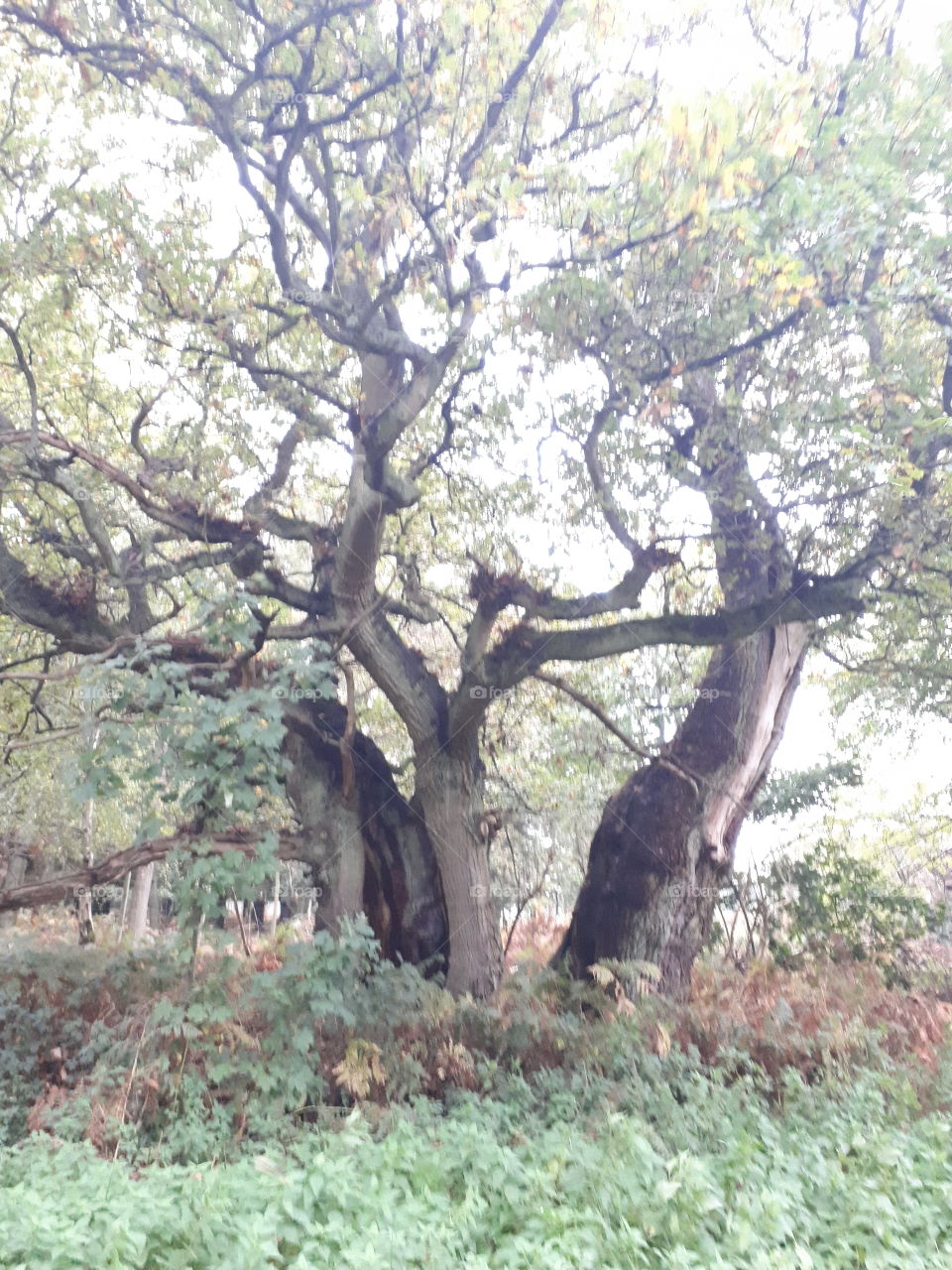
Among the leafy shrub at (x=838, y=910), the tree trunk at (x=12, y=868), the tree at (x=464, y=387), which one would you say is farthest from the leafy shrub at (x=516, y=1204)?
the tree trunk at (x=12, y=868)

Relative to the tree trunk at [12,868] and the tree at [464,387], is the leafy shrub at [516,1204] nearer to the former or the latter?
the tree at [464,387]

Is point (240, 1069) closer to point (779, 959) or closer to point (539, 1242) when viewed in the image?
point (539, 1242)

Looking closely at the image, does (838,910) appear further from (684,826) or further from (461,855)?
(461,855)

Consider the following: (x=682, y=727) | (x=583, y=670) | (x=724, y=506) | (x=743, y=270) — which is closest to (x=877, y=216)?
(x=743, y=270)

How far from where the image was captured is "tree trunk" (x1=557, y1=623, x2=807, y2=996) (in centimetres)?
770

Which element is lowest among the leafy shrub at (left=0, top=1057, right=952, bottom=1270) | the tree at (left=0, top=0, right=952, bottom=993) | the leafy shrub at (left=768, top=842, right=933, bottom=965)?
the leafy shrub at (left=0, top=1057, right=952, bottom=1270)

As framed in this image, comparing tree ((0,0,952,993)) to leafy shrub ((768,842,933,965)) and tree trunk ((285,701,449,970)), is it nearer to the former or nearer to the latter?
tree trunk ((285,701,449,970))

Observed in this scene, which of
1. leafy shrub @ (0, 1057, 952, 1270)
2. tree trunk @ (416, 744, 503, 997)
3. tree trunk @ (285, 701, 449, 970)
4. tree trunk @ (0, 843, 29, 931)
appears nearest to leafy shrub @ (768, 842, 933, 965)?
tree trunk @ (416, 744, 503, 997)

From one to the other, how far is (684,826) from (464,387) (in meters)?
4.41

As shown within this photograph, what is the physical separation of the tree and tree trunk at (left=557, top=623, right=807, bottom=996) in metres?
0.03

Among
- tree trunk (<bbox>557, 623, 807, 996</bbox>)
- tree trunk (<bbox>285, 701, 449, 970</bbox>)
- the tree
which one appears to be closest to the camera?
the tree

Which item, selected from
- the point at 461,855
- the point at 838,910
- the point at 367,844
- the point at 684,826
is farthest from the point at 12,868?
the point at 838,910

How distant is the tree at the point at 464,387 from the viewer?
6.09m

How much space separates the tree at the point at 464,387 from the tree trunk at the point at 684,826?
1.2 inches
